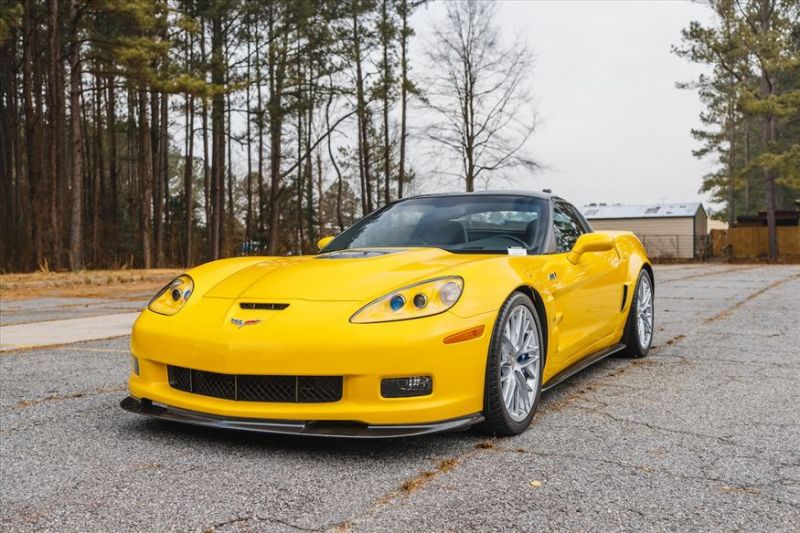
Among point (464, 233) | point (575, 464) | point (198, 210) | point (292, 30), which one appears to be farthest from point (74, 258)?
point (198, 210)

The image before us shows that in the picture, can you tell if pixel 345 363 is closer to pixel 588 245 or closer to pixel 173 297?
pixel 173 297

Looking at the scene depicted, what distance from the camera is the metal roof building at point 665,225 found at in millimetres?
46031

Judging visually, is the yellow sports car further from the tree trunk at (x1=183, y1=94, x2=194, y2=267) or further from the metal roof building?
the metal roof building

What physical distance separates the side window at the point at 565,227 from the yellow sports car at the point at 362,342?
429 millimetres

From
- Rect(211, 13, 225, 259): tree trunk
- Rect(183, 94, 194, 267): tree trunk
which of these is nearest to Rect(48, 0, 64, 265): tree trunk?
Rect(211, 13, 225, 259): tree trunk

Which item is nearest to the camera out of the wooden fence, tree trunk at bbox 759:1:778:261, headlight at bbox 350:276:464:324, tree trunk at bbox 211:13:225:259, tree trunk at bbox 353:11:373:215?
headlight at bbox 350:276:464:324

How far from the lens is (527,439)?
3201 mm

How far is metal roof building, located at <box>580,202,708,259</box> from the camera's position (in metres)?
46.0

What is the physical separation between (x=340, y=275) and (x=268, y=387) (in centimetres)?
68

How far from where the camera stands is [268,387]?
9.66 ft

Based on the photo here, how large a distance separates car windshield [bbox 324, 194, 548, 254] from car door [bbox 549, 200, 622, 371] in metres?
0.21

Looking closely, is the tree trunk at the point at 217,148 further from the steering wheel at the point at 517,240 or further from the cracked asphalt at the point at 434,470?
the cracked asphalt at the point at 434,470

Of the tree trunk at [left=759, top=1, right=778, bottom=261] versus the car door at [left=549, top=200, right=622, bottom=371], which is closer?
the car door at [left=549, top=200, right=622, bottom=371]

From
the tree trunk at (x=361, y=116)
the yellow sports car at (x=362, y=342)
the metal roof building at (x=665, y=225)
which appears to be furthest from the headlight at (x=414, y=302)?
the metal roof building at (x=665, y=225)
